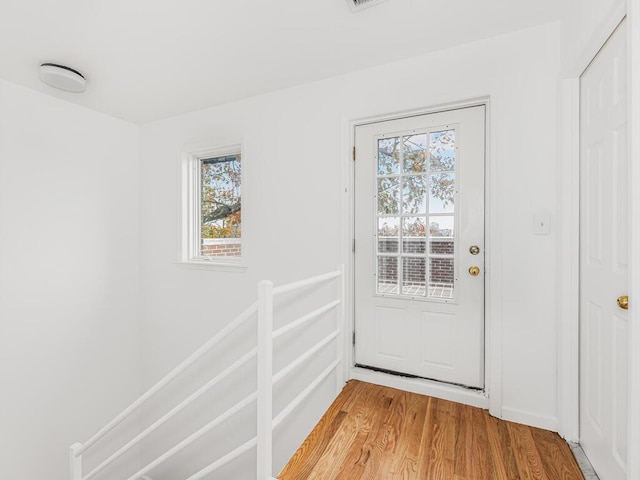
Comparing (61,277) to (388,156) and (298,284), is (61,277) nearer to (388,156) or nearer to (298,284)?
(298,284)

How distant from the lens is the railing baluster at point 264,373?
1.30m

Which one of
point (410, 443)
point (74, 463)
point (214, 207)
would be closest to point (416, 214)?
point (410, 443)

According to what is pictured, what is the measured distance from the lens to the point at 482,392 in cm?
191

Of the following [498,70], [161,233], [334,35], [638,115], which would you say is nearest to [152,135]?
[161,233]

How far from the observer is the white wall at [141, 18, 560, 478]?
1.73m

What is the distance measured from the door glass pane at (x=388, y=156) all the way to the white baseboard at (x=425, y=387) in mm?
1402

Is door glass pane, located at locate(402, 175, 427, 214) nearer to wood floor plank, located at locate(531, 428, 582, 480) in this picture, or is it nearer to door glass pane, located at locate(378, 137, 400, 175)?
door glass pane, located at locate(378, 137, 400, 175)

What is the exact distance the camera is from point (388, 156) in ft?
7.11

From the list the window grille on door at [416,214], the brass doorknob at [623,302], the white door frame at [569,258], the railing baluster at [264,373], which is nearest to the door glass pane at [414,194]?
the window grille on door at [416,214]

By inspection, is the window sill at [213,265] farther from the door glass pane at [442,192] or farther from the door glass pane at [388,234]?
the door glass pane at [442,192]

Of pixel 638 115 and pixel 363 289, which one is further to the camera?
pixel 363 289

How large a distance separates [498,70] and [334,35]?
975 millimetres

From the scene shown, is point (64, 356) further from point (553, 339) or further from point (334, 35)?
point (553, 339)

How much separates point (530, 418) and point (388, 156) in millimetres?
1759
